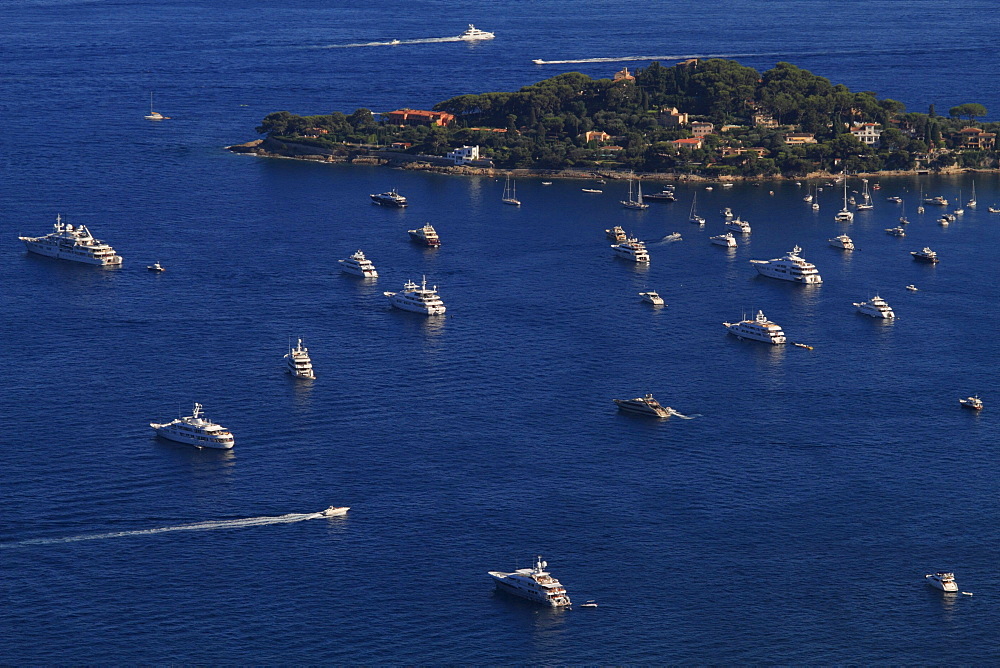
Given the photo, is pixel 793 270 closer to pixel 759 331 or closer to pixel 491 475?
pixel 759 331

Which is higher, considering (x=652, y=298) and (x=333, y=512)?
(x=652, y=298)

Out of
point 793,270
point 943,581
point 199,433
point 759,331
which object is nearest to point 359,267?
point 759,331

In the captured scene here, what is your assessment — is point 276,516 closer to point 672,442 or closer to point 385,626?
point 385,626

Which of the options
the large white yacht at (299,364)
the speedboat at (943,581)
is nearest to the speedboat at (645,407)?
the large white yacht at (299,364)

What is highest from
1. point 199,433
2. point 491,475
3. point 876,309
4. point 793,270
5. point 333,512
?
point 793,270

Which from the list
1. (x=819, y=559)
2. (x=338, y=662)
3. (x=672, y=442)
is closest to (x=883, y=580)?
(x=819, y=559)

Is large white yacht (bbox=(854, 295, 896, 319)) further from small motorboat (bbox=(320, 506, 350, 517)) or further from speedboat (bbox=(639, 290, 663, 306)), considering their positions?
small motorboat (bbox=(320, 506, 350, 517))

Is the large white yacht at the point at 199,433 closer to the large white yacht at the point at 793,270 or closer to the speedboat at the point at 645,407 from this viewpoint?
the speedboat at the point at 645,407
